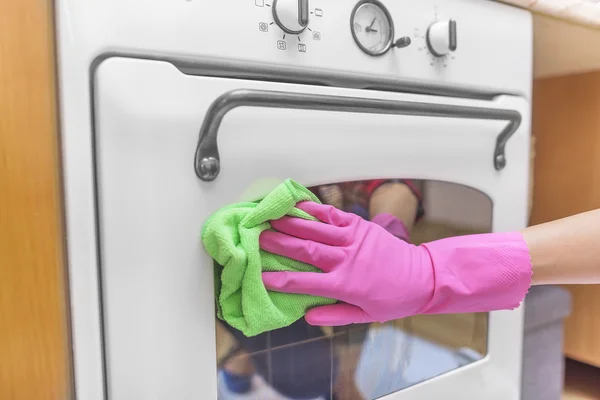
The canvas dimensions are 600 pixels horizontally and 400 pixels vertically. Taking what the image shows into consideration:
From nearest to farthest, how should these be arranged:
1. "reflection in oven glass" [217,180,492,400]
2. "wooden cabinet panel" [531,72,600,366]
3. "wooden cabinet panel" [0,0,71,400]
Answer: "wooden cabinet panel" [0,0,71,400], "reflection in oven glass" [217,180,492,400], "wooden cabinet panel" [531,72,600,366]

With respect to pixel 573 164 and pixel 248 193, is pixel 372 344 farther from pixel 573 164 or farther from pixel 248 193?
pixel 573 164

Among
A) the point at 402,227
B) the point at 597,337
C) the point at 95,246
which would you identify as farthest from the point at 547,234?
the point at 597,337

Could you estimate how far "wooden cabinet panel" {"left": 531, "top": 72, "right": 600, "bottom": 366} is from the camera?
3.14 ft

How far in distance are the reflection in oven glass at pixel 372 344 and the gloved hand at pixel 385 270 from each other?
0.06 m

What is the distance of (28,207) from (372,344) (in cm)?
40

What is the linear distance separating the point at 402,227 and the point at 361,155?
A: 0.13m

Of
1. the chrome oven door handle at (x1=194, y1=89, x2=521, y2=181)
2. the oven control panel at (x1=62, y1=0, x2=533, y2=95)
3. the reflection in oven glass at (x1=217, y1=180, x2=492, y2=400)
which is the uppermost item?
the oven control panel at (x1=62, y1=0, x2=533, y2=95)

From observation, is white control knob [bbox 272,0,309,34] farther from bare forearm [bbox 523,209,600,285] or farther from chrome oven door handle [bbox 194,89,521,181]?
bare forearm [bbox 523,209,600,285]

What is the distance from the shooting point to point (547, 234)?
1.76 feet

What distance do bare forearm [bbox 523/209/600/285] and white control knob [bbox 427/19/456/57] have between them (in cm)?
23

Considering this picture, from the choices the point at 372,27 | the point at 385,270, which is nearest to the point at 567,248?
the point at 385,270

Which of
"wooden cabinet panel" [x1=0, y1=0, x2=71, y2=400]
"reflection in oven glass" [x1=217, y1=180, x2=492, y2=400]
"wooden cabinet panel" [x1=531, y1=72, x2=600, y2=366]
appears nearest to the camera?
"wooden cabinet panel" [x1=0, y1=0, x2=71, y2=400]

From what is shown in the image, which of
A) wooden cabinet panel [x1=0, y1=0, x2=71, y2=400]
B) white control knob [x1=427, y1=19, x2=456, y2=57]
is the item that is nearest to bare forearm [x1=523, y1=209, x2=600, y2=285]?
white control knob [x1=427, y1=19, x2=456, y2=57]

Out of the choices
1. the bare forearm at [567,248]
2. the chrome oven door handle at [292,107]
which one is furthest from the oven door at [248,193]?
the bare forearm at [567,248]
